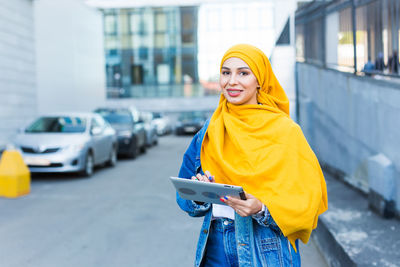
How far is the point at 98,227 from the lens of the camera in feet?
21.9

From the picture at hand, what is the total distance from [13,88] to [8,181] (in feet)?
24.9

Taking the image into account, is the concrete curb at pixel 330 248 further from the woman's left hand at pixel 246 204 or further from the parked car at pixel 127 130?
the parked car at pixel 127 130

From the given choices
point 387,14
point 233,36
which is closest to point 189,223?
point 387,14

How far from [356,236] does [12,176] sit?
6.41m

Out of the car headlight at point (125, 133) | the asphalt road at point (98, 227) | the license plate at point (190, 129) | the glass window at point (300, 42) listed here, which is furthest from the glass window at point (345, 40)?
the license plate at point (190, 129)

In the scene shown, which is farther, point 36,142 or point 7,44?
point 7,44

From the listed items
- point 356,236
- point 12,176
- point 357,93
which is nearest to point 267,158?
point 356,236

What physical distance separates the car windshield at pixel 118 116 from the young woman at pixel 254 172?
15.3 metres

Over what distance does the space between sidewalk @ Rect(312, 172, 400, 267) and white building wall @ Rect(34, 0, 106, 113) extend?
1405 cm

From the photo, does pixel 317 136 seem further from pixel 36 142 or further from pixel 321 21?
pixel 36 142

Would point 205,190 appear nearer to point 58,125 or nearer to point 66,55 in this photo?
point 58,125

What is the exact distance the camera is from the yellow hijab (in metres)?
2.19

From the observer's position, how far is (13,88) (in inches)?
626

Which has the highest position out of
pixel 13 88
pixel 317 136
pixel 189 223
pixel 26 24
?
pixel 26 24
